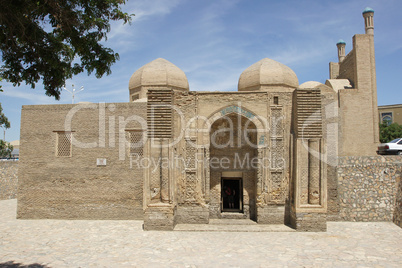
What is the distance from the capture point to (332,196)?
10805 millimetres

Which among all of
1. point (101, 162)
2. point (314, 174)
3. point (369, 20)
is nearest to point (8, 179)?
point (101, 162)

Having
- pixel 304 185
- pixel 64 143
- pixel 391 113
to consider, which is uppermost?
pixel 391 113

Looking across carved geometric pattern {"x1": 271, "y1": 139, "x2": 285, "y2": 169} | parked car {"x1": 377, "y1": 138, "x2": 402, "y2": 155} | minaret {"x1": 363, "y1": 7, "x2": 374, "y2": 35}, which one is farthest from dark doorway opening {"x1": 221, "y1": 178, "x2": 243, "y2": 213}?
minaret {"x1": 363, "y1": 7, "x2": 374, "y2": 35}

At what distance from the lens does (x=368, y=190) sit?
10.9 metres

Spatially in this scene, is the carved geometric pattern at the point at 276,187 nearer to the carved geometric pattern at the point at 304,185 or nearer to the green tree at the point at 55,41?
the carved geometric pattern at the point at 304,185

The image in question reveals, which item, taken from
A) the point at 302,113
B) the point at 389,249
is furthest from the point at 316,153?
the point at 389,249

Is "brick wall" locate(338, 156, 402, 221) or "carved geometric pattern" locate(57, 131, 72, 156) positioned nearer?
"brick wall" locate(338, 156, 402, 221)

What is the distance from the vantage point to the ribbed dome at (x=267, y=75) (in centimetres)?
1533

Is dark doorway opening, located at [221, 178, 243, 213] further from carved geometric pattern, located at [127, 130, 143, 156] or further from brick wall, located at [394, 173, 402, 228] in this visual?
brick wall, located at [394, 173, 402, 228]

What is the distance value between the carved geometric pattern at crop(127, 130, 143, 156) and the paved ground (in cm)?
257

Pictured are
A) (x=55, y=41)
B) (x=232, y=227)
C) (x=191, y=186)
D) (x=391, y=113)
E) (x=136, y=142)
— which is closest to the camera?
(x=55, y=41)

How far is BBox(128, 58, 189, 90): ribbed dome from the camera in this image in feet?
51.5

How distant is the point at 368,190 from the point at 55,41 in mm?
10530

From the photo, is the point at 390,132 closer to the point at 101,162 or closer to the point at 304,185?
the point at 304,185
